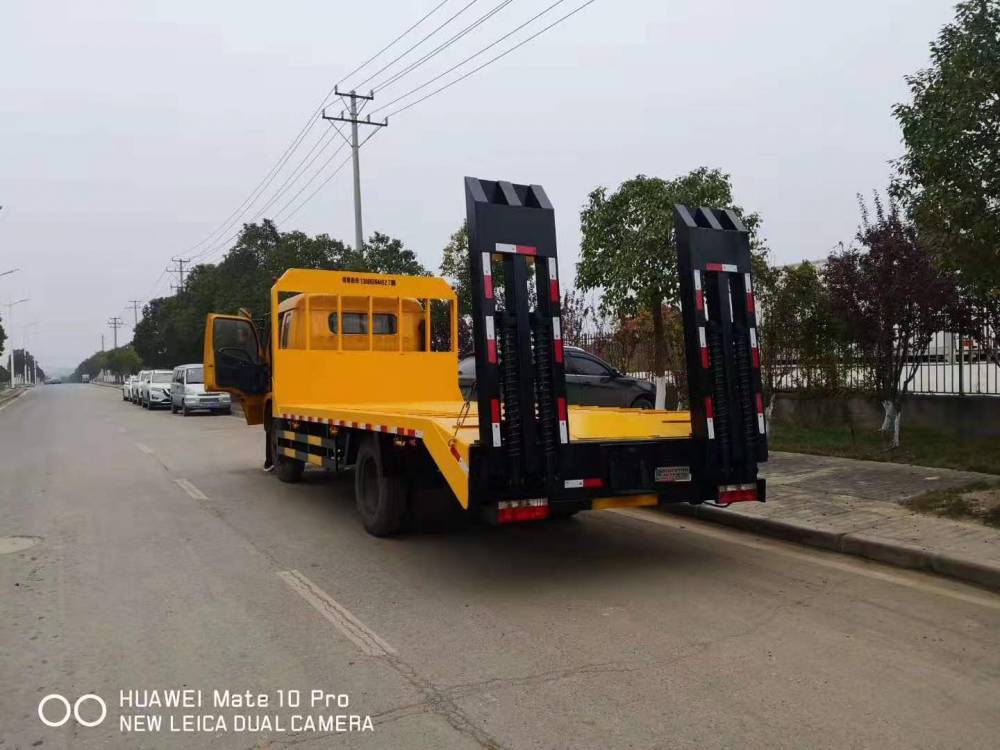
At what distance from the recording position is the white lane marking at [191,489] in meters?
9.98

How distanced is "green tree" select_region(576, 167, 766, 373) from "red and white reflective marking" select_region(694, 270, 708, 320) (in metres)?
5.43

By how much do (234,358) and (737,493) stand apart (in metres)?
7.18

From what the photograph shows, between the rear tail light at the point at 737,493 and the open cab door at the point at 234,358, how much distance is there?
6.92 metres

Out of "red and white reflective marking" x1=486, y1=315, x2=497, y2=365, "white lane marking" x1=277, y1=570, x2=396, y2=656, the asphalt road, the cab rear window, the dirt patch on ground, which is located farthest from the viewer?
the cab rear window

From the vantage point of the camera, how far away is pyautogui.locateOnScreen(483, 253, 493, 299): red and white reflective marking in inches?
209

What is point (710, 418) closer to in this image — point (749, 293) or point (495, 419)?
point (749, 293)

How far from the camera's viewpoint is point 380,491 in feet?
23.5

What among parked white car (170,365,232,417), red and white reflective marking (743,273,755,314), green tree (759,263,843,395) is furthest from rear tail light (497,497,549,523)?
parked white car (170,365,232,417)

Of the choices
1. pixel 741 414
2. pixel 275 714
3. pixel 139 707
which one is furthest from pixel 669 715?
pixel 741 414

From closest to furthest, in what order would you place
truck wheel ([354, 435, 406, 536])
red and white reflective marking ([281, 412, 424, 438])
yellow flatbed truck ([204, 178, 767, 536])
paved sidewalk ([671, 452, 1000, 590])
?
yellow flatbed truck ([204, 178, 767, 536])
paved sidewalk ([671, 452, 1000, 590])
red and white reflective marking ([281, 412, 424, 438])
truck wheel ([354, 435, 406, 536])

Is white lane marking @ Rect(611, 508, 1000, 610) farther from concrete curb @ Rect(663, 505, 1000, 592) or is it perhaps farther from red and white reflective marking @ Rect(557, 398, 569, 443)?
red and white reflective marking @ Rect(557, 398, 569, 443)

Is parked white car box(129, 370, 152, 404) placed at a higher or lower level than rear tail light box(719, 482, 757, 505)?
higher

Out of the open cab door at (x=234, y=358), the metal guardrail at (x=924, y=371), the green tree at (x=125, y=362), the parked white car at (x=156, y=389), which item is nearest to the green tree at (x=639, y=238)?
the metal guardrail at (x=924, y=371)

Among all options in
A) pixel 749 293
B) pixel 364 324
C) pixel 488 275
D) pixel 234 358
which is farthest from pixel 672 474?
pixel 234 358
